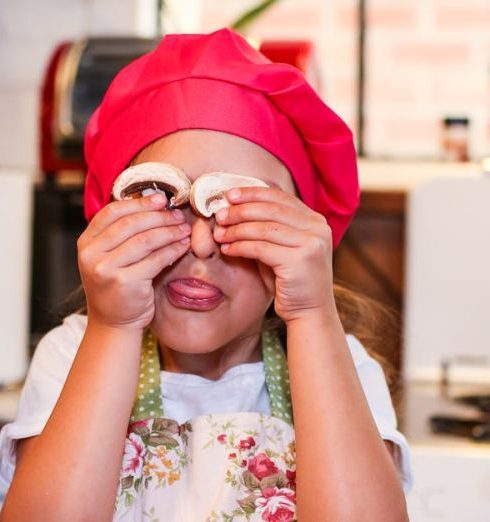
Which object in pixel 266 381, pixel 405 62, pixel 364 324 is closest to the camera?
pixel 266 381

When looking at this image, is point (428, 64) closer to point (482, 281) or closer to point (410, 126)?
point (410, 126)

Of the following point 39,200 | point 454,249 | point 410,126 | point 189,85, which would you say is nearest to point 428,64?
point 410,126

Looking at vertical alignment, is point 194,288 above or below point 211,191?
below

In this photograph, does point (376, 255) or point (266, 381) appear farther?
point (376, 255)

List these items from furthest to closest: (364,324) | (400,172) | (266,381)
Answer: (400,172)
(364,324)
(266,381)

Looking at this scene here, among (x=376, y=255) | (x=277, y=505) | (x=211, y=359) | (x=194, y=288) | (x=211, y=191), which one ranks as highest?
(x=211, y=191)

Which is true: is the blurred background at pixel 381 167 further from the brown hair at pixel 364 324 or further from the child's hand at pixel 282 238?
the child's hand at pixel 282 238

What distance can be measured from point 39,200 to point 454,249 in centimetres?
88

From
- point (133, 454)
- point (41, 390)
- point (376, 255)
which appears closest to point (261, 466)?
point (133, 454)

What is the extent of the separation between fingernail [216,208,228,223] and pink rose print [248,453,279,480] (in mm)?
275

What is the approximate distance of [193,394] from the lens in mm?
1116

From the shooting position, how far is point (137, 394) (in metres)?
1.10

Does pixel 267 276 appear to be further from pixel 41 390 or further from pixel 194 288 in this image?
pixel 41 390

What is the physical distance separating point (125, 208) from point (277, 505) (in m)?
0.35
